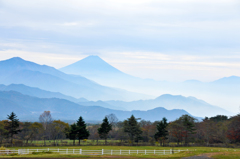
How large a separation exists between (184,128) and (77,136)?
38.6 metres

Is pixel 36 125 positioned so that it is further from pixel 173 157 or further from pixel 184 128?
pixel 173 157

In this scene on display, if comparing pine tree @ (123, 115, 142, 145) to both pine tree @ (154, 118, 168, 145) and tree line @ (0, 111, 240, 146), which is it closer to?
tree line @ (0, 111, 240, 146)

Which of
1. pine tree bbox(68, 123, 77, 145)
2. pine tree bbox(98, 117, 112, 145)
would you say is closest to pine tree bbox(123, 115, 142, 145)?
pine tree bbox(98, 117, 112, 145)

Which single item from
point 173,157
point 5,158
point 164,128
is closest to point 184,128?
point 164,128

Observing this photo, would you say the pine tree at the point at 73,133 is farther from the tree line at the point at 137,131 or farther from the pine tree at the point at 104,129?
the pine tree at the point at 104,129

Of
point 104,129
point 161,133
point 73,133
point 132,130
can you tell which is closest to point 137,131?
point 132,130

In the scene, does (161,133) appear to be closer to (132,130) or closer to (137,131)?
(137,131)

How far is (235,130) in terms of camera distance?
8412 centimetres

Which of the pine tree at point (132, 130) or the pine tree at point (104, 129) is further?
the pine tree at point (104, 129)

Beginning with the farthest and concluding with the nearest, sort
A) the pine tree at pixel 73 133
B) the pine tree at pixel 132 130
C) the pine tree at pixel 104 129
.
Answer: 1. the pine tree at pixel 104 129
2. the pine tree at pixel 132 130
3. the pine tree at pixel 73 133

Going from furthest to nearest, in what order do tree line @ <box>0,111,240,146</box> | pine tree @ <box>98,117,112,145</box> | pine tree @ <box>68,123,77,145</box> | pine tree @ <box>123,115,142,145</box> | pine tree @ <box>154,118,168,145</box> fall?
pine tree @ <box>98,117,112,145</box> < pine tree @ <box>123,115,142,145</box> < pine tree @ <box>154,118,168,145</box> < pine tree @ <box>68,123,77,145</box> < tree line @ <box>0,111,240,146</box>

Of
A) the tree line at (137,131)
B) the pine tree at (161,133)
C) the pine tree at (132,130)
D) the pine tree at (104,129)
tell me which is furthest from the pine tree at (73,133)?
the pine tree at (161,133)

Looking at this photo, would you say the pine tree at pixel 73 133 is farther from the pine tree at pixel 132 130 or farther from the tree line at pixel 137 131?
the pine tree at pixel 132 130

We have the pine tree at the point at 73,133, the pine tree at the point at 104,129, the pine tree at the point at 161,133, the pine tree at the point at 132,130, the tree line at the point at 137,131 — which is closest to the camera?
the tree line at the point at 137,131
